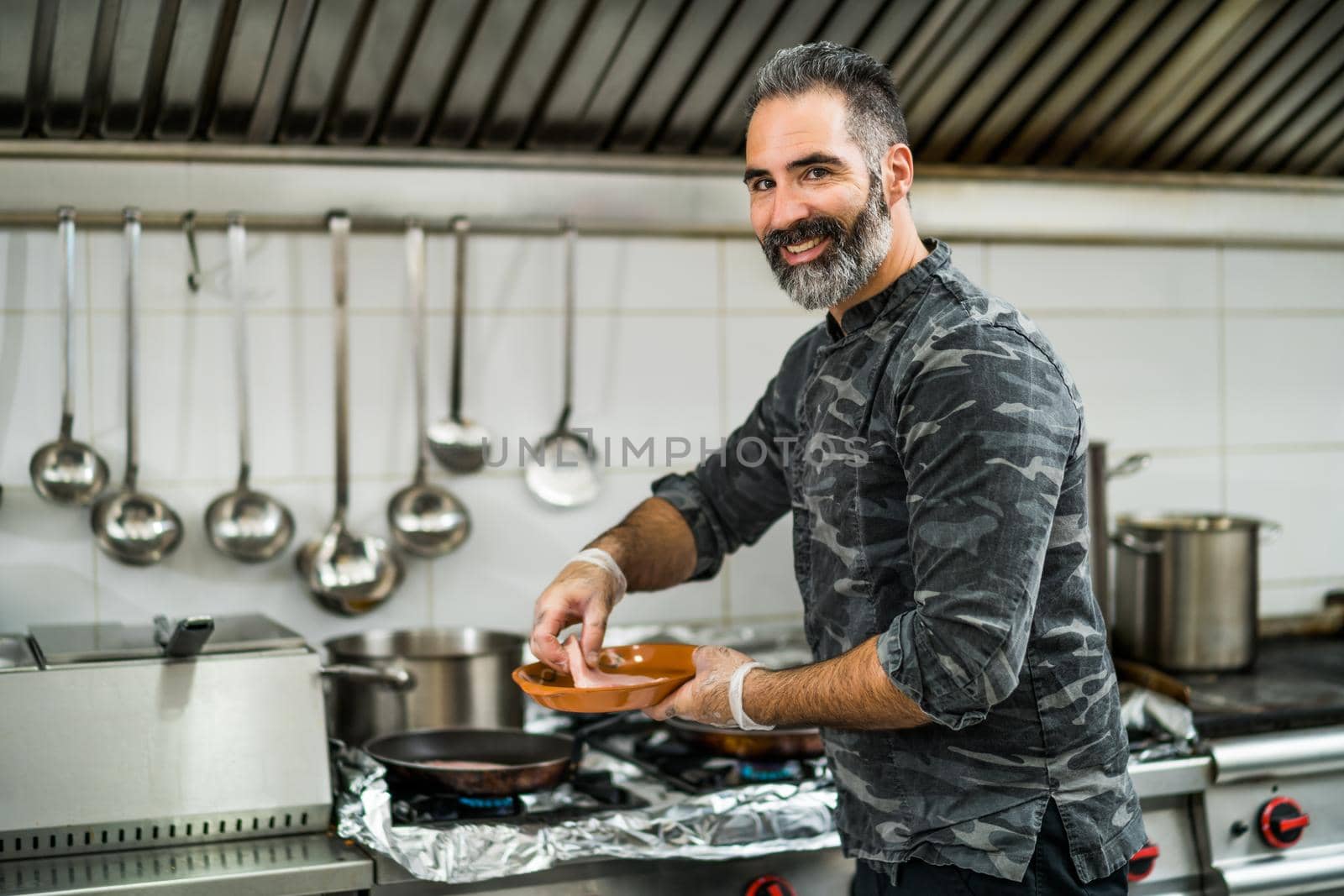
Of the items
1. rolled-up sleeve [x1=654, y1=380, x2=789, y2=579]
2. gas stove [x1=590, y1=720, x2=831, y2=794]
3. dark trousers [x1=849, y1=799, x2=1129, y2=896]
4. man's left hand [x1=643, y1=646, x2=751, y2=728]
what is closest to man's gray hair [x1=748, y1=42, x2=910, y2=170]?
rolled-up sleeve [x1=654, y1=380, x2=789, y2=579]

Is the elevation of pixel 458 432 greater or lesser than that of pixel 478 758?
greater

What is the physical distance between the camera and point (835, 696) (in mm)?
1206

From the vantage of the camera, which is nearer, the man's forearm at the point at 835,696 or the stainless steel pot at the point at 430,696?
the man's forearm at the point at 835,696

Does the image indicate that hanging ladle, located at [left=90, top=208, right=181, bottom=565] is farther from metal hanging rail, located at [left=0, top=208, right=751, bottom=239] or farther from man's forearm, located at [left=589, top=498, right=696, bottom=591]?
man's forearm, located at [left=589, top=498, right=696, bottom=591]

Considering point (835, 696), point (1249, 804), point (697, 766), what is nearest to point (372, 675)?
point (697, 766)

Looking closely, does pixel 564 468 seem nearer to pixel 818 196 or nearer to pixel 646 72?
pixel 646 72

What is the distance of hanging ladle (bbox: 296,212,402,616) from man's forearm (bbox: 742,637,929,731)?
0.85 m

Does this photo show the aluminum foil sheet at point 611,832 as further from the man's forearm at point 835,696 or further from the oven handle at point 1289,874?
the oven handle at point 1289,874

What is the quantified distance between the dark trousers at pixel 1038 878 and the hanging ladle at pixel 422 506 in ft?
3.10

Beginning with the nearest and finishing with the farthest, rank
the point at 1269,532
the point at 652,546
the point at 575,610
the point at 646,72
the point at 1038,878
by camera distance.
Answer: the point at 1038,878 → the point at 575,610 → the point at 652,546 → the point at 646,72 → the point at 1269,532

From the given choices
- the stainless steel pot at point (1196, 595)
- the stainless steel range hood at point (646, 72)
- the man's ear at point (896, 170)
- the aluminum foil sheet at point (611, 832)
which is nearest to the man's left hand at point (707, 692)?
the aluminum foil sheet at point (611, 832)

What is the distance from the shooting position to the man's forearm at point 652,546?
1562 millimetres

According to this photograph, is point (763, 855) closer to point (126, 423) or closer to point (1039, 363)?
point (1039, 363)

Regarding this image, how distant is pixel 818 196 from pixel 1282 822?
1.11 metres
